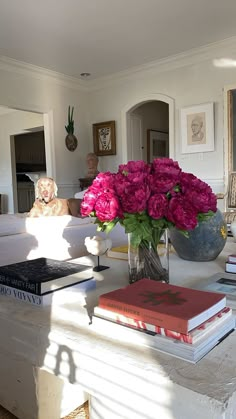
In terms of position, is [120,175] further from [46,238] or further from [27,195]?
[27,195]

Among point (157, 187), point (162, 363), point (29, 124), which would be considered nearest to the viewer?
point (162, 363)

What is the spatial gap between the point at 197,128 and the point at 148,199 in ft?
12.5

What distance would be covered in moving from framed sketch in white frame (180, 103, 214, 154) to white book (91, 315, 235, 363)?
12.8 feet

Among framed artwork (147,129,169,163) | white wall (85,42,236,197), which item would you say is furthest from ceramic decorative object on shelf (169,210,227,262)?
framed artwork (147,129,169,163)

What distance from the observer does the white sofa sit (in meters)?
1.81

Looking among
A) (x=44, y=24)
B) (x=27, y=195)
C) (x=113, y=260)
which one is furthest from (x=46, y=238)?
(x=27, y=195)

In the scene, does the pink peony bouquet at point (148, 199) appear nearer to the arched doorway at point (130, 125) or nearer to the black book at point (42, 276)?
the black book at point (42, 276)

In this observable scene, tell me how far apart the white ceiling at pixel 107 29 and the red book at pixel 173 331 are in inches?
127

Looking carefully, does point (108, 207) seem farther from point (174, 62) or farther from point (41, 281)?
point (174, 62)

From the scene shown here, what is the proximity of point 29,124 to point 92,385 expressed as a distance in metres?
6.37

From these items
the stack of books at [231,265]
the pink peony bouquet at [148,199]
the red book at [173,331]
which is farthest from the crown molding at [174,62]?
the red book at [173,331]

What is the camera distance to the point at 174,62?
461cm

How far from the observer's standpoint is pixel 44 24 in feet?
11.7

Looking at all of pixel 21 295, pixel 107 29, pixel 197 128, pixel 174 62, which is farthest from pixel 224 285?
pixel 174 62
